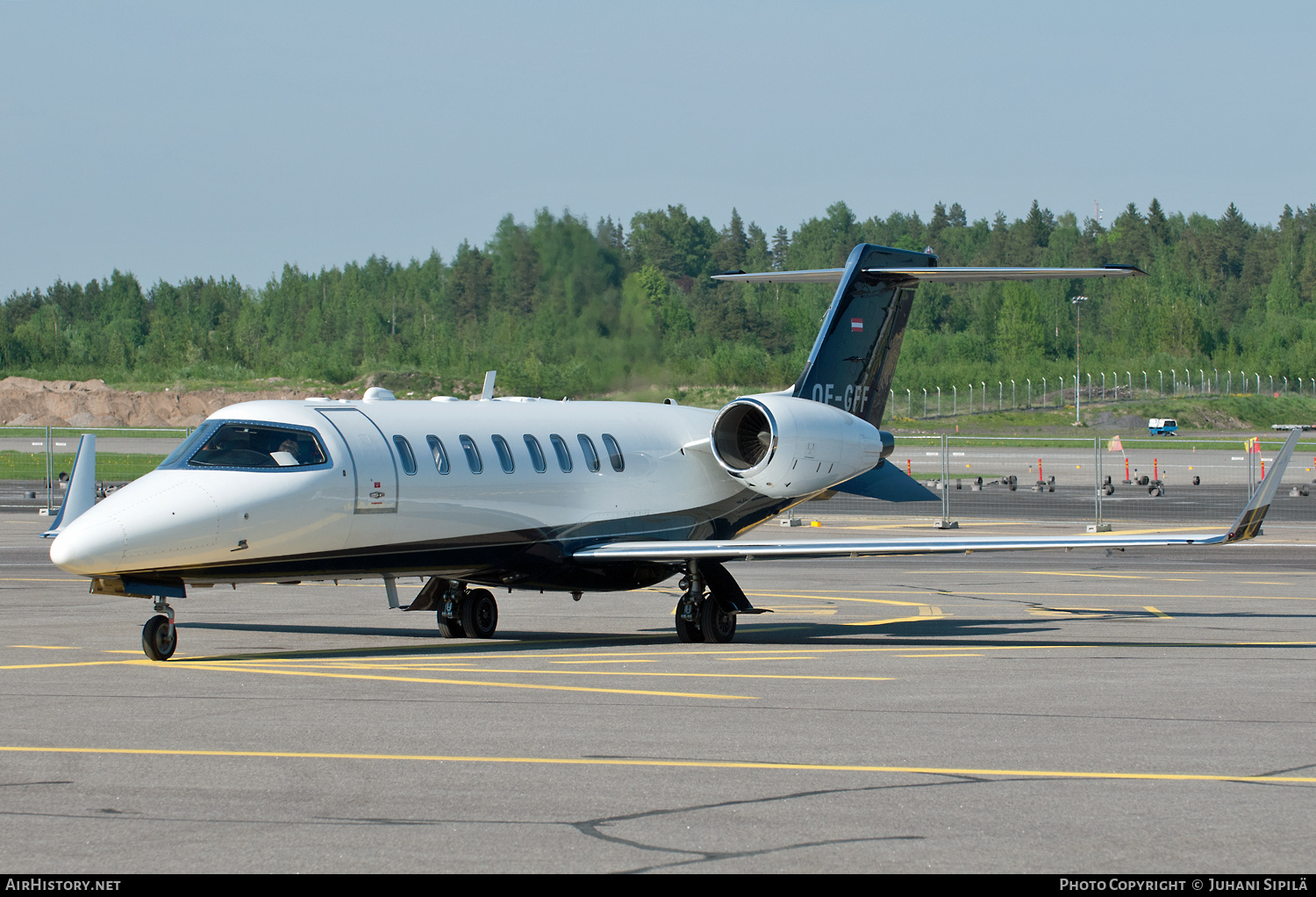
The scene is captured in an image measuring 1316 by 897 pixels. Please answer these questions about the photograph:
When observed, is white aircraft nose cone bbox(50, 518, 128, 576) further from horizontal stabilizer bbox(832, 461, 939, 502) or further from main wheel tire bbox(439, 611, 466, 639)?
horizontal stabilizer bbox(832, 461, 939, 502)

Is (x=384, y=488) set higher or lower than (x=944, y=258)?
lower

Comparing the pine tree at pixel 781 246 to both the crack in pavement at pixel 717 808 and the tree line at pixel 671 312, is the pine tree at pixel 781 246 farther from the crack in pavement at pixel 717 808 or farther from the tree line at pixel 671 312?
the crack in pavement at pixel 717 808

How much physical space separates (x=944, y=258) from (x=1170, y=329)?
35970 mm

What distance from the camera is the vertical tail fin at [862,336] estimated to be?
22031 millimetres

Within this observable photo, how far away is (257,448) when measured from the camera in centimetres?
1550

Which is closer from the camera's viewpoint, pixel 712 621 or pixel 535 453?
pixel 712 621

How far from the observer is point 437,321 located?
46188mm

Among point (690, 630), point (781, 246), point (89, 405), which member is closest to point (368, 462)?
point (690, 630)

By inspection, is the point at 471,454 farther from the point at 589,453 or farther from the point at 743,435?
the point at 743,435

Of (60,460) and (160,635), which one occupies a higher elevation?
(160,635)

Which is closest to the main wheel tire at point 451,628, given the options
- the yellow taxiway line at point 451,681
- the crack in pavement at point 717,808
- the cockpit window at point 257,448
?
the cockpit window at point 257,448

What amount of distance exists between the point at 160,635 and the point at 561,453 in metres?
5.50

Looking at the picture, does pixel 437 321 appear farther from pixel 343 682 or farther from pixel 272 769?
pixel 272 769
